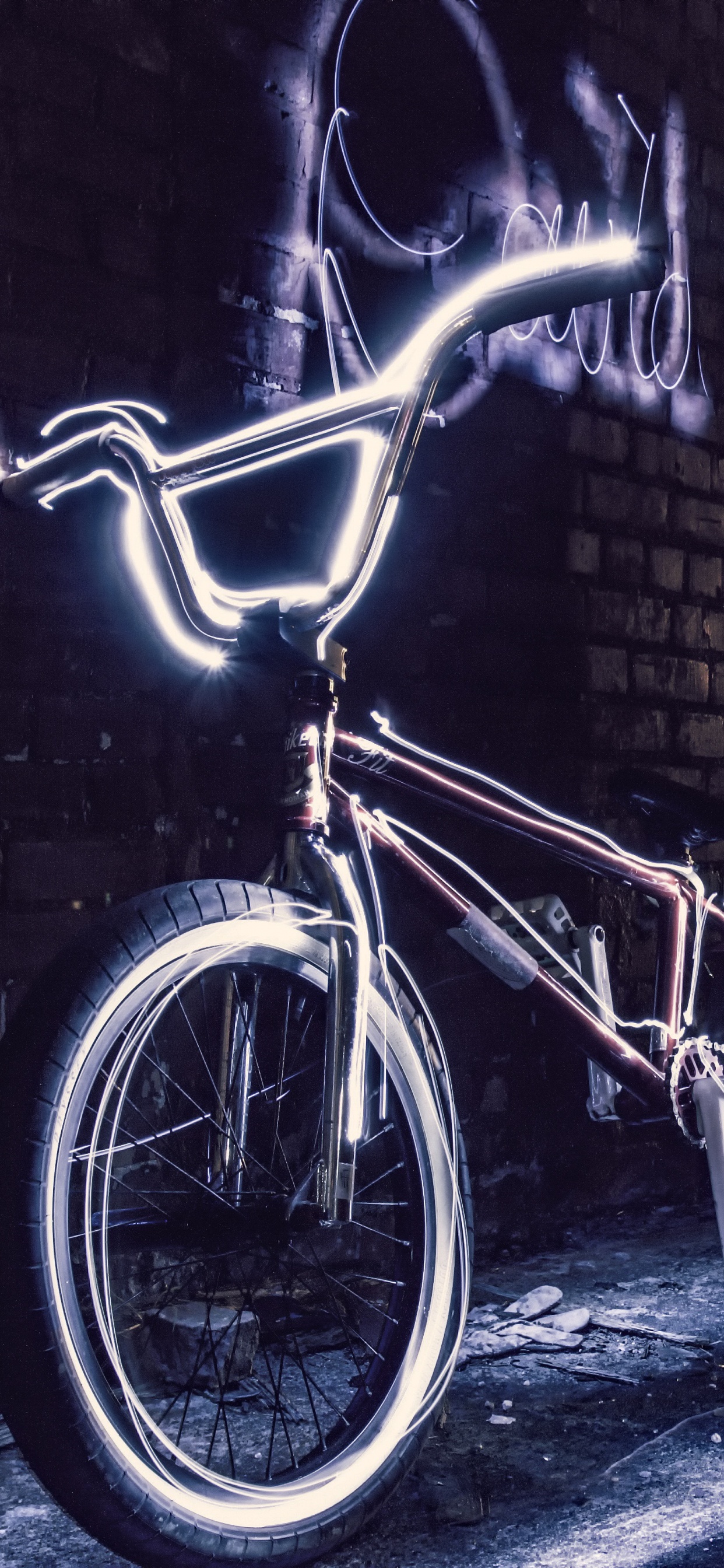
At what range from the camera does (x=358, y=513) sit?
173cm

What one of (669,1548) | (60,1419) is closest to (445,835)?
(669,1548)

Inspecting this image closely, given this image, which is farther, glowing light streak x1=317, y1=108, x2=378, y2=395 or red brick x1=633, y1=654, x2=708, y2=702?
red brick x1=633, y1=654, x2=708, y2=702

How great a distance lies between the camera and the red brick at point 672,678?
3.35m

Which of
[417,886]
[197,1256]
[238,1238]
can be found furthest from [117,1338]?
[417,886]

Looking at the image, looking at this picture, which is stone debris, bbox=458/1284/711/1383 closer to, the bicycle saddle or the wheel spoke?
the wheel spoke

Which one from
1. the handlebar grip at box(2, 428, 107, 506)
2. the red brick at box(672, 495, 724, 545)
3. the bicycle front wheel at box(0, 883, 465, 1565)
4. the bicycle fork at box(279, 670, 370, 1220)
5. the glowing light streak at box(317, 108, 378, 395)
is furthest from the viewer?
the red brick at box(672, 495, 724, 545)

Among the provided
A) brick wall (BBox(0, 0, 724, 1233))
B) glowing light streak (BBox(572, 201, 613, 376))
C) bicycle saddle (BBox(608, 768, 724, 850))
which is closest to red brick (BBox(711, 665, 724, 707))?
brick wall (BBox(0, 0, 724, 1233))

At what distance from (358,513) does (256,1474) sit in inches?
53.1

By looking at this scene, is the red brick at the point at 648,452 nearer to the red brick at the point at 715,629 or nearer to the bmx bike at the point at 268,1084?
the red brick at the point at 715,629

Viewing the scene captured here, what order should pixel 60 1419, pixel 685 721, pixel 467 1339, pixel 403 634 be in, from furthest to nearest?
1. pixel 685 721
2. pixel 403 634
3. pixel 467 1339
4. pixel 60 1419

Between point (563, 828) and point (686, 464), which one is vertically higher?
point (686, 464)

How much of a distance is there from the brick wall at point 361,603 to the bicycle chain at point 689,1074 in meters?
0.69

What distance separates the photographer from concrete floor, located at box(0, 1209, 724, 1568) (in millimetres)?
1671

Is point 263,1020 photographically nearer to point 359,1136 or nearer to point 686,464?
point 359,1136
